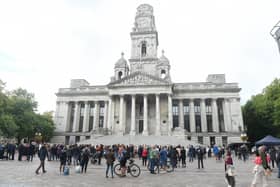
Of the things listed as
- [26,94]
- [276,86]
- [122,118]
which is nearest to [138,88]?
[122,118]

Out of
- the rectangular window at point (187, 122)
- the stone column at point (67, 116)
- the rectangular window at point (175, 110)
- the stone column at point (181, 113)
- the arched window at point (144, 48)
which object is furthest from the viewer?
the arched window at point (144, 48)

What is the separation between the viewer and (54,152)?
22.4 m

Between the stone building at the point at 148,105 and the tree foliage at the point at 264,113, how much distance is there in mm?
5302

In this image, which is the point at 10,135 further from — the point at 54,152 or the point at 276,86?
the point at 276,86

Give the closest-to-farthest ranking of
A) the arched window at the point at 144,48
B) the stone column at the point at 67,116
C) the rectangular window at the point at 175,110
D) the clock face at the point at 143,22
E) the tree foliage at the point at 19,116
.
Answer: the tree foliage at the point at 19,116
the rectangular window at the point at 175,110
the stone column at the point at 67,116
the arched window at the point at 144,48
the clock face at the point at 143,22

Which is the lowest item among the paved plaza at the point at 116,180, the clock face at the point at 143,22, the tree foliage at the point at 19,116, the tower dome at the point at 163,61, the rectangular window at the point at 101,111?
the paved plaza at the point at 116,180

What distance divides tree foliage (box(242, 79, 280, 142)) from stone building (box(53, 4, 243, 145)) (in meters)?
5.30

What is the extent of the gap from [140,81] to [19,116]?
26.2 meters

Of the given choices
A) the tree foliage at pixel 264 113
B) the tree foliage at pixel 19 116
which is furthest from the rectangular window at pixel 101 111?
the tree foliage at pixel 264 113

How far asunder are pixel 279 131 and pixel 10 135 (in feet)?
181

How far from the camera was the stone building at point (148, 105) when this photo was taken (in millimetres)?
45188

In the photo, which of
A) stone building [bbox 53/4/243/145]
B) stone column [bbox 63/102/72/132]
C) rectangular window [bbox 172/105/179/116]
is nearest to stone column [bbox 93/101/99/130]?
stone building [bbox 53/4/243/145]

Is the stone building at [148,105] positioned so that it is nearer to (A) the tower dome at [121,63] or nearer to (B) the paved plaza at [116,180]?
(A) the tower dome at [121,63]

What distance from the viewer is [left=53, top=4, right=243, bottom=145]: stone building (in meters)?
45.2
